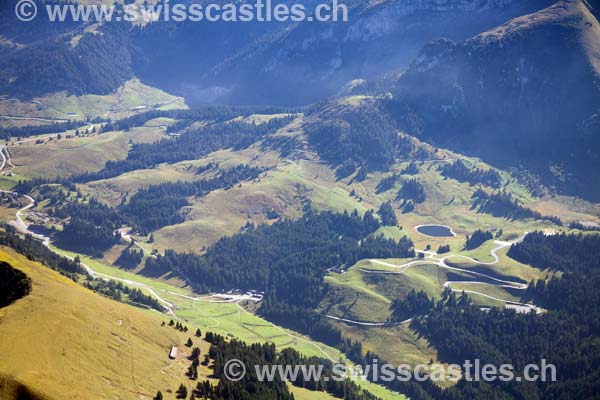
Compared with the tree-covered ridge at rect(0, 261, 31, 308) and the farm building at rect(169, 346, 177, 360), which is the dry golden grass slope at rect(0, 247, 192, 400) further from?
the tree-covered ridge at rect(0, 261, 31, 308)

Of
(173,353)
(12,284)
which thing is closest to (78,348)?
(12,284)

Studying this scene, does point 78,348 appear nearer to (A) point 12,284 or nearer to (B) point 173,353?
(A) point 12,284

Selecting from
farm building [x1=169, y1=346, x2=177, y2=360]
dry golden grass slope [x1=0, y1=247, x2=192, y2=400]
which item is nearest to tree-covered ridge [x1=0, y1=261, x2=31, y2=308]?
dry golden grass slope [x1=0, y1=247, x2=192, y2=400]

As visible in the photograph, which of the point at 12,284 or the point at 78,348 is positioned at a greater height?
the point at 12,284

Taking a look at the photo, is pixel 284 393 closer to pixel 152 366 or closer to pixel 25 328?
pixel 152 366

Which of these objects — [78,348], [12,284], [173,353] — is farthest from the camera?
[173,353]
